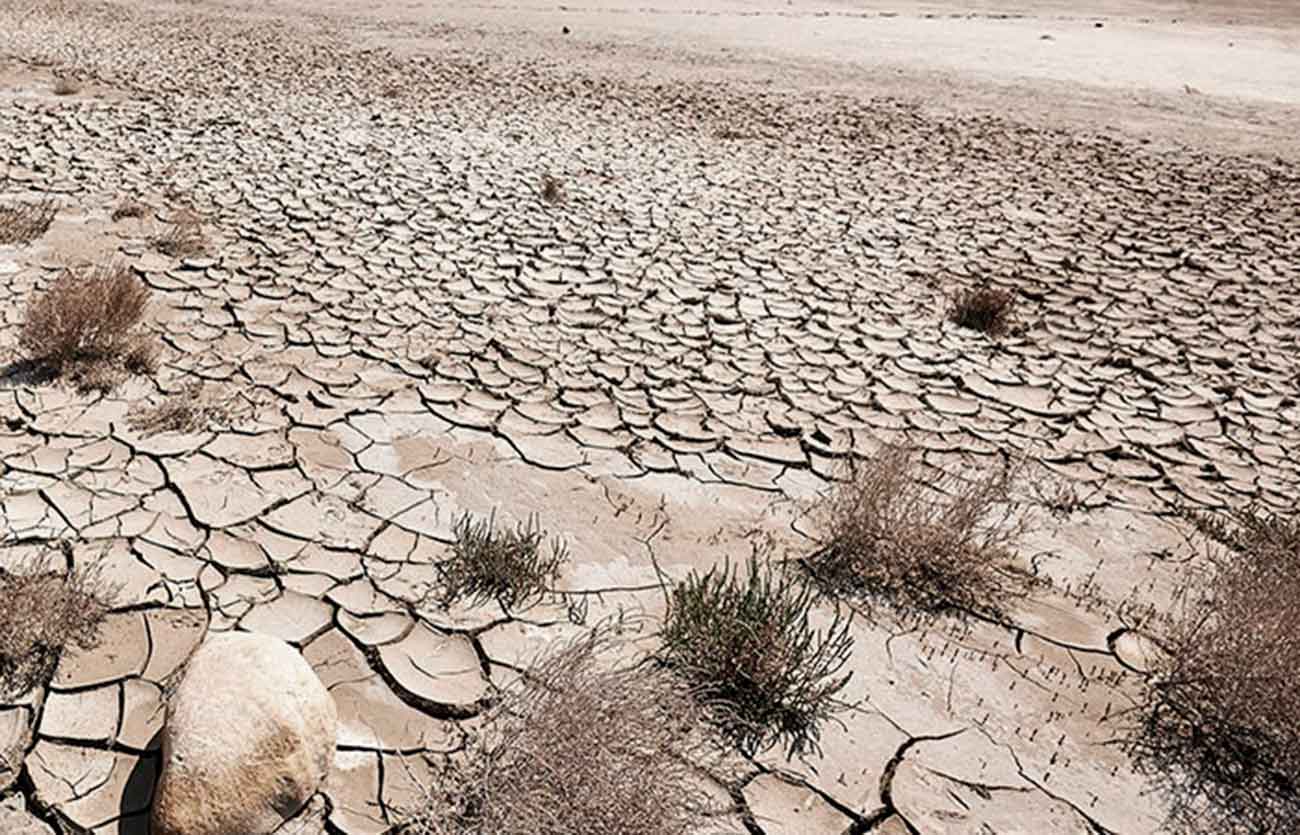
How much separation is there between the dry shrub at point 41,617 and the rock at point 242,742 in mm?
611

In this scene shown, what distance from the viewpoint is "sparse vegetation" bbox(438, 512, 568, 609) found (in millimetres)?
3191

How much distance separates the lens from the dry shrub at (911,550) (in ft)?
10.9

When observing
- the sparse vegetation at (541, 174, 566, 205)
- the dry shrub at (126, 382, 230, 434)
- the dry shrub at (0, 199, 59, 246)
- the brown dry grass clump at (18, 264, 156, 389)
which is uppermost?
the sparse vegetation at (541, 174, 566, 205)

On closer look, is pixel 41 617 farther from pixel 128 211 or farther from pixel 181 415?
pixel 128 211

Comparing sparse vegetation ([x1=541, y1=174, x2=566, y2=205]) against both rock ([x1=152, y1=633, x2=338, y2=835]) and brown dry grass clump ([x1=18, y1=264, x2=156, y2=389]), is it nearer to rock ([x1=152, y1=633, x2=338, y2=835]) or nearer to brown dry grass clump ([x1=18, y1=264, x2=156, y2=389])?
brown dry grass clump ([x1=18, y1=264, x2=156, y2=389])

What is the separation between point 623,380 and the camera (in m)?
4.79

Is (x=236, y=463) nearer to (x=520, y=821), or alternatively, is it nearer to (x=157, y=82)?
(x=520, y=821)

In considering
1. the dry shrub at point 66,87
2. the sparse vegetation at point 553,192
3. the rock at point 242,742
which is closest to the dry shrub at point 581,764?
the rock at point 242,742

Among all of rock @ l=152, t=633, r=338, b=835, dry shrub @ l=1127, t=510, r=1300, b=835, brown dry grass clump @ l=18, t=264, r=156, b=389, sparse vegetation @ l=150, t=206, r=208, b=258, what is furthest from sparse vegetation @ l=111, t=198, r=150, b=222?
dry shrub @ l=1127, t=510, r=1300, b=835

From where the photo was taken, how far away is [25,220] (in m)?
6.15

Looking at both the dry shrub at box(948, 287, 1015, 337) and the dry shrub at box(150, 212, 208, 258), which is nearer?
the dry shrub at box(948, 287, 1015, 337)

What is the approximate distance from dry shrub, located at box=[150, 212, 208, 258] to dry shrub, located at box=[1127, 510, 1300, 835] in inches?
225

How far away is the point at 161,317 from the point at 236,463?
1772mm

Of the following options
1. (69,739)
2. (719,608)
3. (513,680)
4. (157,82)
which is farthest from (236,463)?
(157,82)
